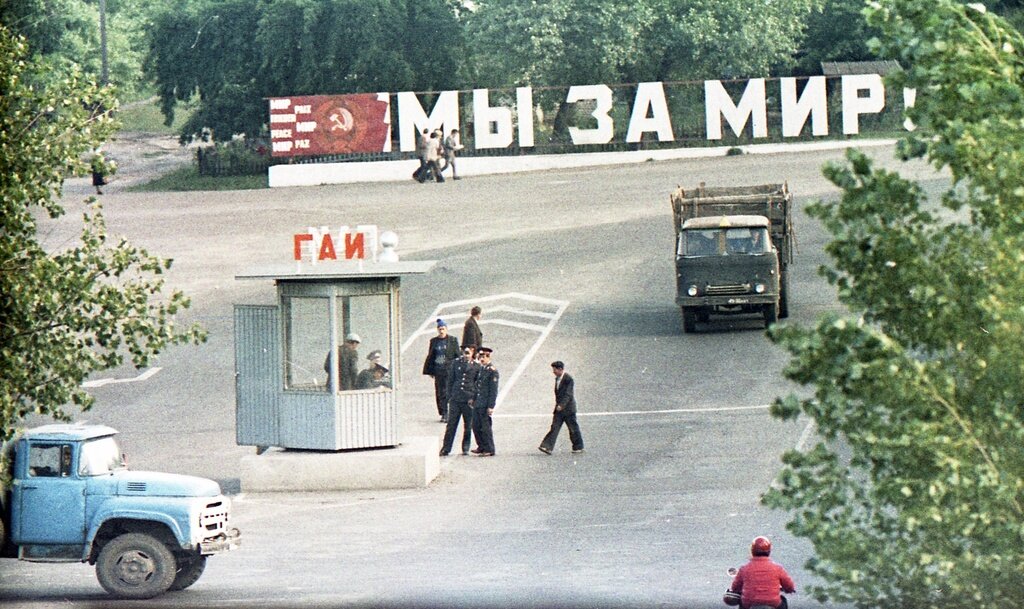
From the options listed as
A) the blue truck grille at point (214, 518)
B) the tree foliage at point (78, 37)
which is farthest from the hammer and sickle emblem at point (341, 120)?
the blue truck grille at point (214, 518)

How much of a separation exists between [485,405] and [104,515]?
881 cm

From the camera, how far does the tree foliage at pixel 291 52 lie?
222ft

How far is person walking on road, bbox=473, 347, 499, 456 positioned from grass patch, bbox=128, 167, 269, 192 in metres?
37.5

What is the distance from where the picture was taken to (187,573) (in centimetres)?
1725

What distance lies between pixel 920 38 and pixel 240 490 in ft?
51.4

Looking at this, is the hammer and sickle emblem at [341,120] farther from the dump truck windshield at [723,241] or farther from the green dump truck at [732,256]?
the dump truck windshield at [723,241]

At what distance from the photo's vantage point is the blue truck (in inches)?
656

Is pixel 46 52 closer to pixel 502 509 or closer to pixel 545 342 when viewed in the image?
pixel 545 342

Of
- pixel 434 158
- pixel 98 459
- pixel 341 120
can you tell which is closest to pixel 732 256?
pixel 98 459

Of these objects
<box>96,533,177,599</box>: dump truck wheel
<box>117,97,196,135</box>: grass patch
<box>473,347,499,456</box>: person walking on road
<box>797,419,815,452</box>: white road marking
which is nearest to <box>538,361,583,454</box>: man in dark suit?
<box>473,347,499,456</box>: person walking on road

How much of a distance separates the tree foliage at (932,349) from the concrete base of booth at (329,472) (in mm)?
13635

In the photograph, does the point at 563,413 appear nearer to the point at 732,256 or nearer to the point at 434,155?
the point at 732,256

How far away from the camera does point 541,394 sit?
2939cm

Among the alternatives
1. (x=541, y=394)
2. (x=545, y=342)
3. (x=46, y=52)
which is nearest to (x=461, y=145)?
Result: (x=46, y=52)
